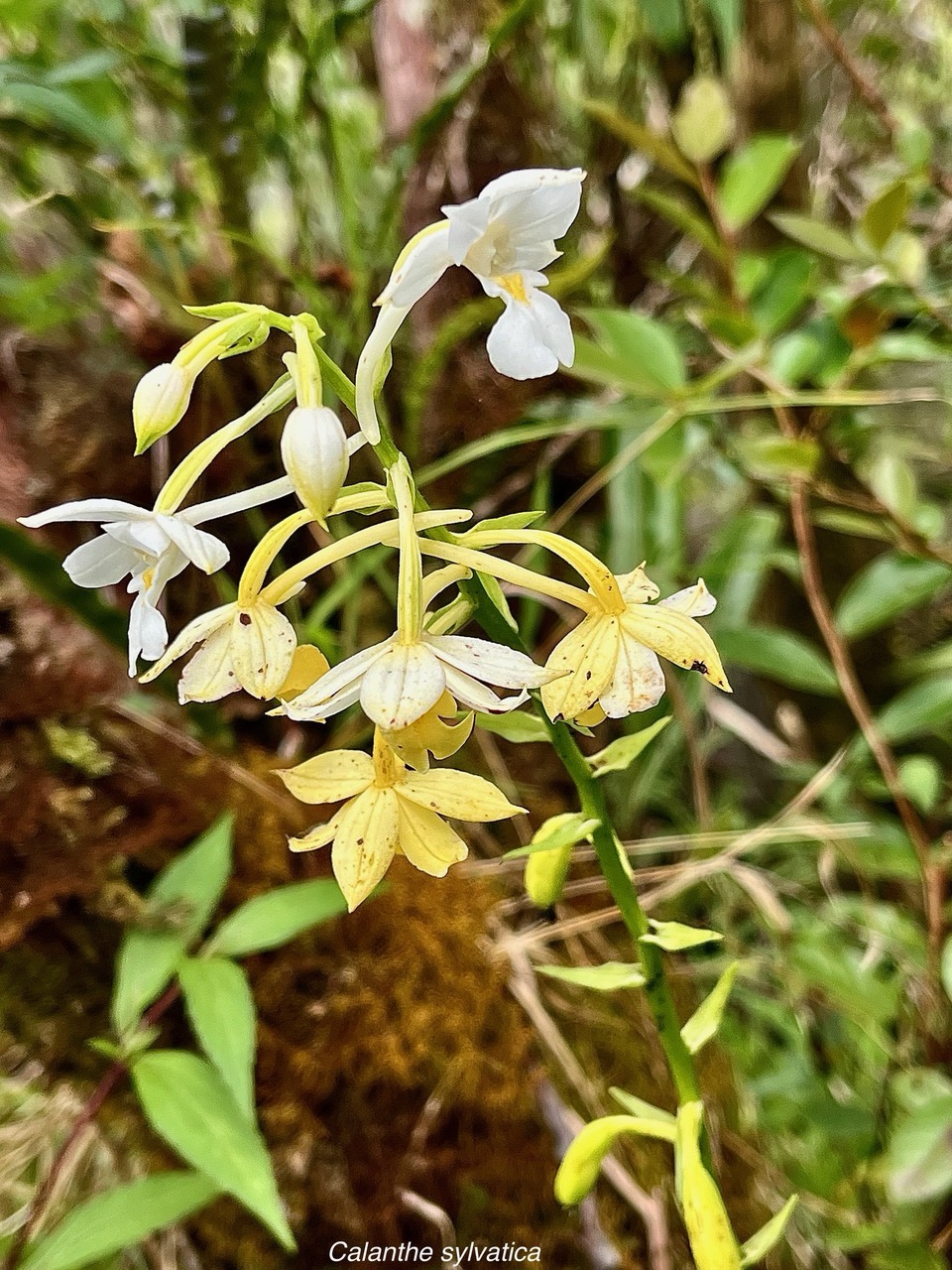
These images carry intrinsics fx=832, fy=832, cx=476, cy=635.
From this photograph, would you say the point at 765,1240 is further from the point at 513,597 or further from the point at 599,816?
the point at 513,597

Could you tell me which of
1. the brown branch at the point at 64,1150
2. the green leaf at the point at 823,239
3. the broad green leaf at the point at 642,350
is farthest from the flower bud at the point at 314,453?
the green leaf at the point at 823,239

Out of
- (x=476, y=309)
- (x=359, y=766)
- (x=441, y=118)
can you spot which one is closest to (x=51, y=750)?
(x=359, y=766)

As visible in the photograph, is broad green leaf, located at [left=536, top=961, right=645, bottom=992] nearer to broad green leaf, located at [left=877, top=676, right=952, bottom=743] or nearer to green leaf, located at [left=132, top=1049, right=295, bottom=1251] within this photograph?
green leaf, located at [left=132, top=1049, right=295, bottom=1251]

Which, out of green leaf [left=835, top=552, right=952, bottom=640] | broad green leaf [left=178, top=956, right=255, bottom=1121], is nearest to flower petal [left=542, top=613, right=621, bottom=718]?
broad green leaf [left=178, top=956, right=255, bottom=1121]

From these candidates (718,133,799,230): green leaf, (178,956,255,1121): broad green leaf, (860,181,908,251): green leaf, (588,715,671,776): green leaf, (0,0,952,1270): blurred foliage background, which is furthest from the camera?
(718,133,799,230): green leaf

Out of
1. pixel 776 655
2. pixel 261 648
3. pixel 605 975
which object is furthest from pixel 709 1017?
pixel 776 655

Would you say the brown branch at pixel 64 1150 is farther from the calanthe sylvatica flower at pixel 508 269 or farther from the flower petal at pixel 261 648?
the calanthe sylvatica flower at pixel 508 269
